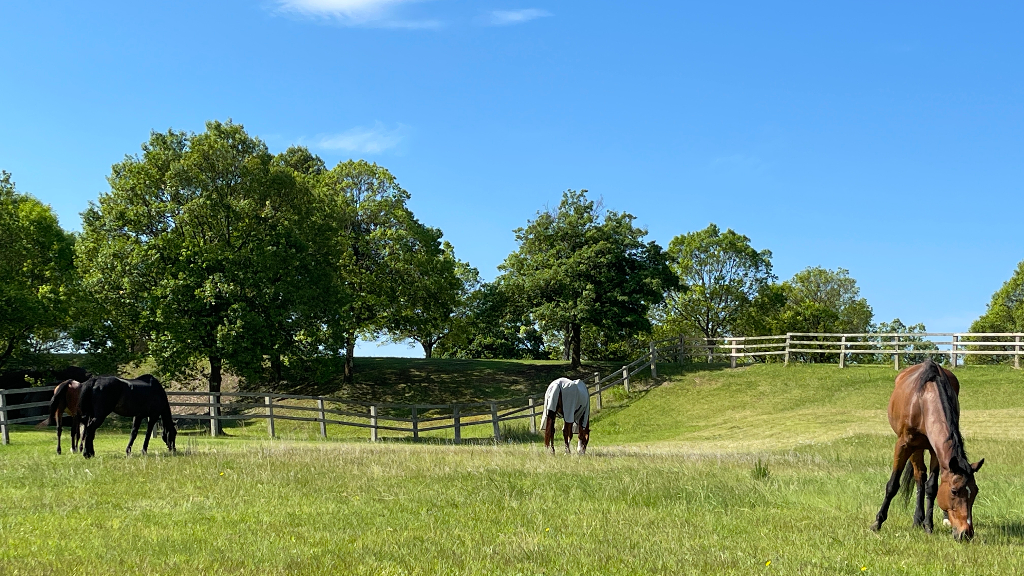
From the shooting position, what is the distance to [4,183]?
120ft

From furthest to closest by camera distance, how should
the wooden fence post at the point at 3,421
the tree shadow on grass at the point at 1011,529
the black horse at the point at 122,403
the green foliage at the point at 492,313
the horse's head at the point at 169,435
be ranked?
the green foliage at the point at 492,313, the wooden fence post at the point at 3,421, the horse's head at the point at 169,435, the black horse at the point at 122,403, the tree shadow on grass at the point at 1011,529

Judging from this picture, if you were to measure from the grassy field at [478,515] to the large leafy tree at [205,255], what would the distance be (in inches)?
414

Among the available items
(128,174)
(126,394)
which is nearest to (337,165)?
(128,174)

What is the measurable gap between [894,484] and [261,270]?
Answer: 76.8 ft

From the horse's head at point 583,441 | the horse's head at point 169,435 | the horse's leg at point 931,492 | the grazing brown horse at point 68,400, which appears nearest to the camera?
the horse's leg at point 931,492

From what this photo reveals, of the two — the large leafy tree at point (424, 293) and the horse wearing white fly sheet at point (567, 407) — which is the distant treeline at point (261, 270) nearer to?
the large leafy tree at point (424, 293)

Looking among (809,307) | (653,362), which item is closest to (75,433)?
(653,362)

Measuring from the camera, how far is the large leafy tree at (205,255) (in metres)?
27.2

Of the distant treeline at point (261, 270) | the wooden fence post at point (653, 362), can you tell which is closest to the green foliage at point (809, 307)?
the distant treeline at point (261, 270)

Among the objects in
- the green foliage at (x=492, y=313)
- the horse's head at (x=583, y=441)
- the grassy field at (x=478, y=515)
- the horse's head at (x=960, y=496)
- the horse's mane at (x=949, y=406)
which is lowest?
the horse's head at (x=583, y=441)

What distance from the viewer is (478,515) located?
8.95m

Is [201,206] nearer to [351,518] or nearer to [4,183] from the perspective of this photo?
[4,183]

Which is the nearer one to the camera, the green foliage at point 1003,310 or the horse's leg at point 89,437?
the horse's leg at point 89,437

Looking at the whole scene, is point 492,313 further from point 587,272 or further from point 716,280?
point 716,280
